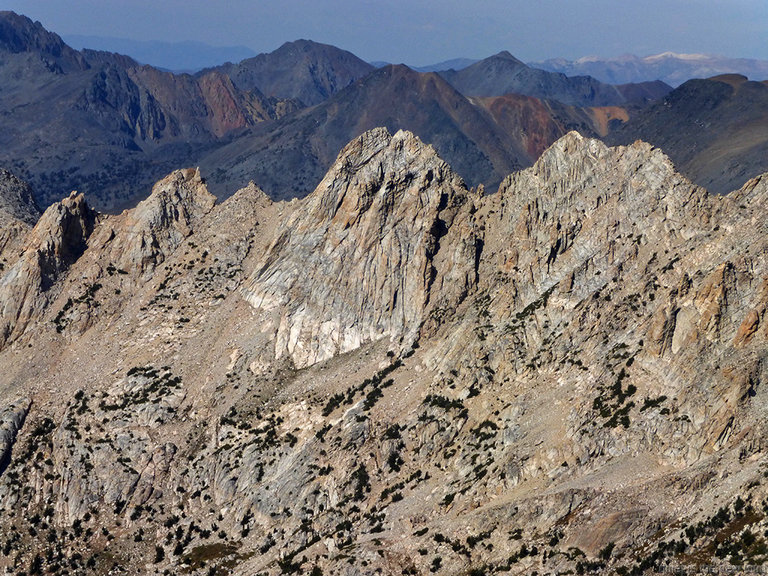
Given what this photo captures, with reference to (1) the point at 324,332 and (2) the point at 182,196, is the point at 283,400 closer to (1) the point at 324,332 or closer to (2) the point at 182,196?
(1) the point at 324,332

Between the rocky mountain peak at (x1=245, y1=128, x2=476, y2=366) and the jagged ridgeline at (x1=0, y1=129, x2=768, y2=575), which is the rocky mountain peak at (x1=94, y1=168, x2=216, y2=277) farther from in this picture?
the rocky mountain peak at (x1=245, y1=128, x2=476, y2=366)

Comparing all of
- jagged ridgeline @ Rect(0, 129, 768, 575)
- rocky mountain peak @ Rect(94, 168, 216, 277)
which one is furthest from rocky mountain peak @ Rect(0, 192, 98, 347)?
rocky mountain peak @ Rect(94, 168, 216, 277)

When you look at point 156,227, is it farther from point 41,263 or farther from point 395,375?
point 395,375

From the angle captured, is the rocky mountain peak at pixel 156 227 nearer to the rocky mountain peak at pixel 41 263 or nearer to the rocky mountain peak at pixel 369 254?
the rocky mountain peak at pixel 41 263

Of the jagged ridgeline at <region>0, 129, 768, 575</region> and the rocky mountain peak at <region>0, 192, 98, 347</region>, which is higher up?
the rocky mountain peak at <region>0, 192, 98, 347</region>

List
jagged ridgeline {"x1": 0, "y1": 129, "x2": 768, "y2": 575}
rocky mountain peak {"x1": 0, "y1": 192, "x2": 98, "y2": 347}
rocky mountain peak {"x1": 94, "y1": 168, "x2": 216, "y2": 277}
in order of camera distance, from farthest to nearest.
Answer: rocky mountain peak {"x1": 94, "y1": 168, "x2": 216, "y2": 277}
rocky mountain peak {"x1": 0, "y1": 192, "x2": 98, "y2": 347}
jagged ridgeline {"x1": 0, "y1": 129, "x2": 768, "y2": 575}

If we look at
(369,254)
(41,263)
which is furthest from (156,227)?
(369,254)

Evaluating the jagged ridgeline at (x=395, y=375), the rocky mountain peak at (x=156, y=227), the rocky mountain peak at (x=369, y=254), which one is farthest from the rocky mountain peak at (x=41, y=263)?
the rocky mountain peak at (x=369, y=254)

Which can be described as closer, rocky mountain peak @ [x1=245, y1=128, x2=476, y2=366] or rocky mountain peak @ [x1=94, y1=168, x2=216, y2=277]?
rocky mountain peak @ [x1=245, y1=128, x2=476, y2=366]
